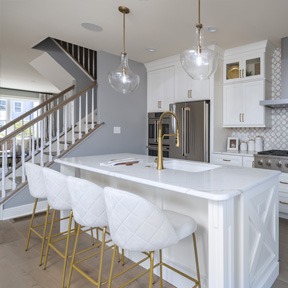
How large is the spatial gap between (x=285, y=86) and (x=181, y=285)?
122 inches

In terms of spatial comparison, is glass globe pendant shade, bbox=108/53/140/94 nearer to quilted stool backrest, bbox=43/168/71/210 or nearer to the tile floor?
quilted stool backrest, bbox=43/168/71/210

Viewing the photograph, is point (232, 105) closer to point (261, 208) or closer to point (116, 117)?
point (116, 117)

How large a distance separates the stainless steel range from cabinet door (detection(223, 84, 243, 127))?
73 centimetres

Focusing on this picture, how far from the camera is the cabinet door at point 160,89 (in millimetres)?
4453

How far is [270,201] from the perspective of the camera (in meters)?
1.79

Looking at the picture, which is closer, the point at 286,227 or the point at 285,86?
the point at 286,227

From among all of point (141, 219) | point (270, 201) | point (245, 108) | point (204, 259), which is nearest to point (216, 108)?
point (245, 108)

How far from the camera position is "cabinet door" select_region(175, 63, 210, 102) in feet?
12.9

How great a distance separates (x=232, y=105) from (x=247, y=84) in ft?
1.30

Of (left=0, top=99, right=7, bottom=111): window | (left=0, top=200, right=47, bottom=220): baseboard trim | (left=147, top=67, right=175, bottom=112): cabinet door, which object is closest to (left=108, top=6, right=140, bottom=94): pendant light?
(left=147, top=67, right=175, bottom=112): cabinet door

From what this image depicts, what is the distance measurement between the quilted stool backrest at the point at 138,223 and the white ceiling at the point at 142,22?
2.19 meters

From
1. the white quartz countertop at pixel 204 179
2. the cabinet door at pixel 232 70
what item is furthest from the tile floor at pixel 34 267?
the cabinet door at pixel 232 70

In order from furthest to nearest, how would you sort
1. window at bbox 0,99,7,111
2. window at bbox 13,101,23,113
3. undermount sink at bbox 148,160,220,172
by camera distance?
window at bbox 13,101,23,113 → window at bbox 0,99,7,111 → undermount sink at bbox 148,160,220,172

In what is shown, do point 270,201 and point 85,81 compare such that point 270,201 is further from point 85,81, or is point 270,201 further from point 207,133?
point 85,81
